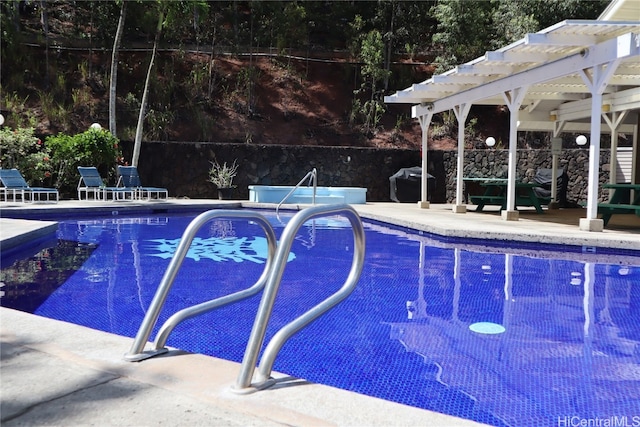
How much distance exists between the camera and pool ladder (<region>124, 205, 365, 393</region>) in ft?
7.96

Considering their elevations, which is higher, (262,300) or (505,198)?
(505,198)

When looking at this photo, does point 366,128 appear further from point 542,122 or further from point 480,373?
point 480,373

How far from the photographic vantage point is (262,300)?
2.47 metres

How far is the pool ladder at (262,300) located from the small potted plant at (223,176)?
46.7 feet

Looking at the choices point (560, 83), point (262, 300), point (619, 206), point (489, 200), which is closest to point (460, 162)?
point (489, 200)

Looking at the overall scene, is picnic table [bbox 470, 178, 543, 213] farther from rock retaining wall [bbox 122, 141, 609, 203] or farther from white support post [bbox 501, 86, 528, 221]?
rock retaining wall [bbox 122, 141, 609, 203]

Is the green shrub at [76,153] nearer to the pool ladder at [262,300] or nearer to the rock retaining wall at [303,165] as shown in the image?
the rock retaining wall at [303,165]

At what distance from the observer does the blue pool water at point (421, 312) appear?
3.25m

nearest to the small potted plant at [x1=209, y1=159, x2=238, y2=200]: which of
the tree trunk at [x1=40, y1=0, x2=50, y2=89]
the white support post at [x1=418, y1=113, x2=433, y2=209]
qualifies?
the white support post at [x1=418, y1=113, x2=433, y2=209]

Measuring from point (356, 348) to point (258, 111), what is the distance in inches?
917

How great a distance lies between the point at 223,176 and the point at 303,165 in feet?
9.09

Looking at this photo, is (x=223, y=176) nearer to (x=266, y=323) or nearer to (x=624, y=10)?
(x=624, y=10)

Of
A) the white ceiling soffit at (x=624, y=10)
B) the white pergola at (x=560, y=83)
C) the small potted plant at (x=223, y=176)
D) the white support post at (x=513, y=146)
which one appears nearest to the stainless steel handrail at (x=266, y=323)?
the white pergola at (x=560, y=83)

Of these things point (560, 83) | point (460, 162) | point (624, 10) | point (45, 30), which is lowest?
point (460, 162)
